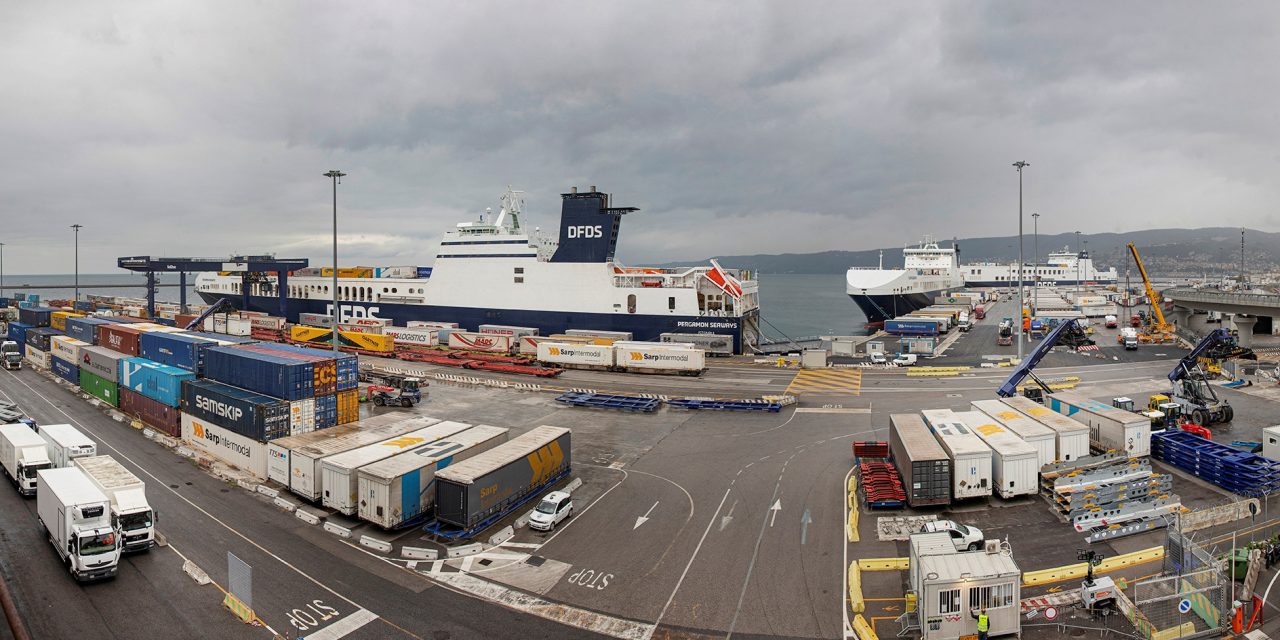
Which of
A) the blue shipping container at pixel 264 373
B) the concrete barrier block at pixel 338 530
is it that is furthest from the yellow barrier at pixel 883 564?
the blue shipping container at pixel 264 373

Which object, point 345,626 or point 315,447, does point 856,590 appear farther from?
point 315,447

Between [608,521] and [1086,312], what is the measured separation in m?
90.0

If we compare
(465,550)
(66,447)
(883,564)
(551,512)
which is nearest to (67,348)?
(66,447)

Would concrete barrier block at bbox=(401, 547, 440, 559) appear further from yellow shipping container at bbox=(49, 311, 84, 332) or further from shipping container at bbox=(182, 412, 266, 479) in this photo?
yellow shipping container at bbox=(49, 311, 84, 332)

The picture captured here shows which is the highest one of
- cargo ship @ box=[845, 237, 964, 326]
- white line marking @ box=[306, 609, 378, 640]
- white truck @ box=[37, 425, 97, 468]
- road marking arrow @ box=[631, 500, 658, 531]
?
cargo ship @ box=[845, 237, 964, 326]

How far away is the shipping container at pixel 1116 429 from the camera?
24719mm

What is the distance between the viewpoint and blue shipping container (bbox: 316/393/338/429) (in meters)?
27.1

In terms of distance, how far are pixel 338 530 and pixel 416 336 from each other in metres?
42.6

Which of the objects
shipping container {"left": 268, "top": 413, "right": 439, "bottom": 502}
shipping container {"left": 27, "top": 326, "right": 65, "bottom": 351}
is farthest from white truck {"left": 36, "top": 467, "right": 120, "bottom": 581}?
shipping container {"left": 27, "top": 326, "right": 65, "bottom": 351}

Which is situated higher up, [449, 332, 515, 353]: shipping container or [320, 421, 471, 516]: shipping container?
[449, 332, 515, 353]: shipping container

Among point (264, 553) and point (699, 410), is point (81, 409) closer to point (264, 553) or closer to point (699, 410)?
point (264, 553)

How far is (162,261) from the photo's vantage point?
69438 mm

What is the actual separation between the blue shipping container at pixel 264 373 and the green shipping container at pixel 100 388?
1142 cm

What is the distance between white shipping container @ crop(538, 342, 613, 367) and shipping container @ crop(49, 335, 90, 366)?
30.6 metres
